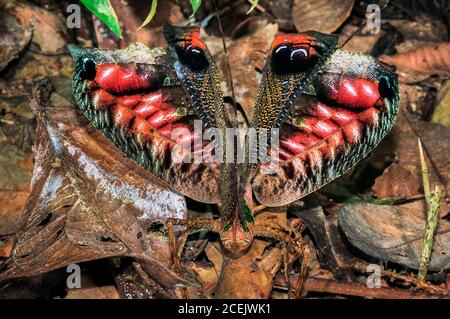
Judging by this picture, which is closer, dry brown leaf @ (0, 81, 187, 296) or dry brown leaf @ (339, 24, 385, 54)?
dry brown leaf @ (0, 81, 187, 296)

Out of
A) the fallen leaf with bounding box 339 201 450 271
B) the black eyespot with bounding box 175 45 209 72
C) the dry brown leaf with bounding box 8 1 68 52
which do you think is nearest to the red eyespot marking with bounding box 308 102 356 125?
the fallen leaf with bounding box 339 201 450 271

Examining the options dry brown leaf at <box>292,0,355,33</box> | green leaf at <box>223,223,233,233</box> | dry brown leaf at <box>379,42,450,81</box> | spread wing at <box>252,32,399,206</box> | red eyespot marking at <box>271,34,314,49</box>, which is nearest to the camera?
red eyespot marking at <box>271,34,314,49</box>

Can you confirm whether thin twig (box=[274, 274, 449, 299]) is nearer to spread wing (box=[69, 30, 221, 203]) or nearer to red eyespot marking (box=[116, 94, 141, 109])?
spread wing (box=[69, 30, 221, 203])

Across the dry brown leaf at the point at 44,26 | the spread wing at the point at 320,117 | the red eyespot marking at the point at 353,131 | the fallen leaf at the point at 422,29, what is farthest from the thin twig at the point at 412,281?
the dry brown leaf at the point at 44,26

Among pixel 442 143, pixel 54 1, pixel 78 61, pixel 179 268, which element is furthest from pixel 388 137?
pixel 54 1

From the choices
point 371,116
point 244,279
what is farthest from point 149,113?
point 371,116

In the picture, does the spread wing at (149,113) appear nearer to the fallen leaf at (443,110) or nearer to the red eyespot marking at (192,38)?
the red eyespot marking at (192,38)

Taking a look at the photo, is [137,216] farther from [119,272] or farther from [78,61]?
[78,61]
